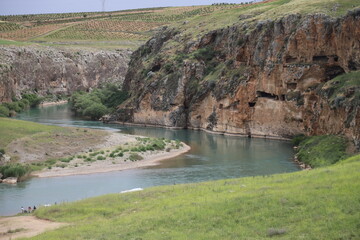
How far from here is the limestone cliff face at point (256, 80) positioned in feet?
245

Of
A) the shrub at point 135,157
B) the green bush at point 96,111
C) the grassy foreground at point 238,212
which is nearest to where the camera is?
the grassy foreground at point 238,212

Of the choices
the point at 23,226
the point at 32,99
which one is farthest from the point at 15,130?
the point at 32,99

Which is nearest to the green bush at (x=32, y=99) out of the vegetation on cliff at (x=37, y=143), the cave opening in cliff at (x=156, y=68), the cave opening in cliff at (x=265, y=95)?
the cave opening in cliff at (x=156, y=68)

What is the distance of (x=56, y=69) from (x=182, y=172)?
106 m

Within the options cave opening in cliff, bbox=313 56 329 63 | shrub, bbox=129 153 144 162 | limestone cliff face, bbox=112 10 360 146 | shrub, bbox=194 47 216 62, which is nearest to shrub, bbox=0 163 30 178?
shrub, bbox=129 153 144 162

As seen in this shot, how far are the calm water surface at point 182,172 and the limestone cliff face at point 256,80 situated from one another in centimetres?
448

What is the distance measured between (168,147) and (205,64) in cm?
3028

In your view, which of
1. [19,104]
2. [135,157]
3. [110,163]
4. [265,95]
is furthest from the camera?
[19,104]

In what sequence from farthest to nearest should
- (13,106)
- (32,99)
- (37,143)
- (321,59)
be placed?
1. (32,99)
2. (13,106)
3. (321,59)
4. (37,143)

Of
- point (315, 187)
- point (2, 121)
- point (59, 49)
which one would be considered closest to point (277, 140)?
point (2, 121)

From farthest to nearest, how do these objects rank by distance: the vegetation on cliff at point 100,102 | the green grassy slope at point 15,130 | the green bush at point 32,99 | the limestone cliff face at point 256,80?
1. the green bush at point 32,99
2. the vegetation on cliff at point 100,102
3. the limestone cliff face at point 256,80
4. the green grassy slope at point 15,130

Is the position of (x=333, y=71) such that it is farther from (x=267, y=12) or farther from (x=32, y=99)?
(x=32, y=99)

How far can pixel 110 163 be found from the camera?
65625mm

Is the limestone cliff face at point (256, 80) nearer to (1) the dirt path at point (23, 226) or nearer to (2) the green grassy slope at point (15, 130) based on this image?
(2) the green grassy slope at point (15, 130)
